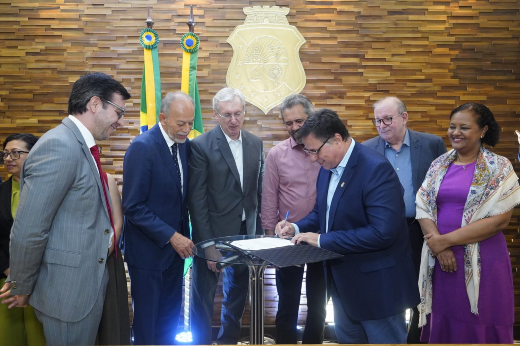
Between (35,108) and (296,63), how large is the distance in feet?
7.96

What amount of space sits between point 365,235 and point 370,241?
34 mm

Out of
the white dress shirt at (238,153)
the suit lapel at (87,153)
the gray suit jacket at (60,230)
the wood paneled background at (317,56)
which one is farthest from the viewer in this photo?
the wood paneled background at (317,56)

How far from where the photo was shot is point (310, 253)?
196 cm

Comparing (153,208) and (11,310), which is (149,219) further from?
(11,310)

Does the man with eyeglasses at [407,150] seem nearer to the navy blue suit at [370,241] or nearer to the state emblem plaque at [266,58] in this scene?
the navy blue suit at [370,241]

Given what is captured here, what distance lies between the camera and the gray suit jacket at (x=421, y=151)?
307cm

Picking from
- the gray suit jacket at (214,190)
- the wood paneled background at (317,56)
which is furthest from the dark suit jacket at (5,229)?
the wood paneled background at (317,56)

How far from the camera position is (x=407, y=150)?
124 inches

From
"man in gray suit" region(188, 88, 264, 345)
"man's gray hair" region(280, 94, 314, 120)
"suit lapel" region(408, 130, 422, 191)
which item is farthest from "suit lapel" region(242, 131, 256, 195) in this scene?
"suit lapel" region(408, 130, 422, 191)

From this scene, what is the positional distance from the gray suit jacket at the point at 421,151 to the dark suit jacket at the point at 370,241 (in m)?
1.05

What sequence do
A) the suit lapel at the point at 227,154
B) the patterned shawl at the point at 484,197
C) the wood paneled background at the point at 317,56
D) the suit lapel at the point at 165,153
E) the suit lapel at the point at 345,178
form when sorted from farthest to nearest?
1. the wood paneled background at the point at 317,56
2. the suit lapel at the point at 227,154
3. the suit lapel at the point at 165,153
4. the patterned shawl at the point at 484,197
5. the suit lapel at the point at 345,178

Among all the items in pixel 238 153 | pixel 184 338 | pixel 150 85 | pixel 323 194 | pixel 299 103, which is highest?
pixel 150 85

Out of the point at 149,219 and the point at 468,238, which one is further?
the point at 149,219

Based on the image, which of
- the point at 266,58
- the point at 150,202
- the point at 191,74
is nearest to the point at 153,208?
the point at 150,202
